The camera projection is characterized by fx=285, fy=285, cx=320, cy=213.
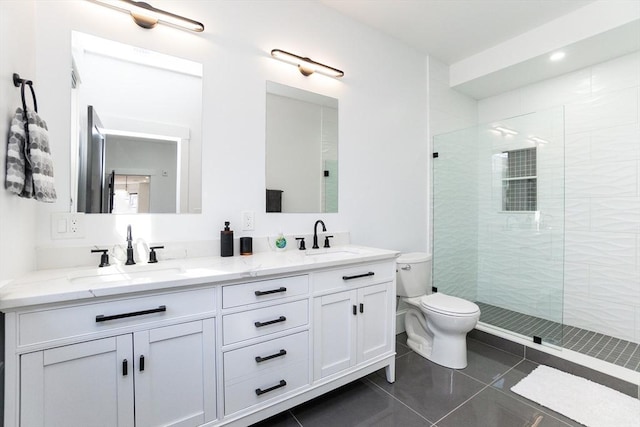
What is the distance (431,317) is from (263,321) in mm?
Result: 1369

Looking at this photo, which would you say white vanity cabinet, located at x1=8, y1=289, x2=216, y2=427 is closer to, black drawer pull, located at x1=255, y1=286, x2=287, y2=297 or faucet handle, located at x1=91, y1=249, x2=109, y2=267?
black drawer pull, located at x1=255, y1=286, x2=287, y2=297

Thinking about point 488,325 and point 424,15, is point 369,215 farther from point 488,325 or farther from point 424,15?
point 424,15

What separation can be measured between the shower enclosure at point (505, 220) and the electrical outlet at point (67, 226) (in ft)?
9.22

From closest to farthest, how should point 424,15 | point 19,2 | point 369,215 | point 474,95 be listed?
point 19,2, point 424,15, point 369,215, point 474,95

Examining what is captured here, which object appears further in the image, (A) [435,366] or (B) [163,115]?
(A) [435,366]

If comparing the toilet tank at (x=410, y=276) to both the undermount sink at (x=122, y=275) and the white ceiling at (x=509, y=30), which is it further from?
the white ceiling at (x=509, y=30)

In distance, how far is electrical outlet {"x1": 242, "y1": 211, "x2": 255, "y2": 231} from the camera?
1827 mm

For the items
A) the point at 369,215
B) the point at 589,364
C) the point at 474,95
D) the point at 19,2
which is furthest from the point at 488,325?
the point at 19,2

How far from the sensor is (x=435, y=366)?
211cm

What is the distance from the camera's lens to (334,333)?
162cm

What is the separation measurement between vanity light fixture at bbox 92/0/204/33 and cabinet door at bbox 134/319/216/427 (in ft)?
5.08

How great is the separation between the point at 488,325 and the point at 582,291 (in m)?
1.00

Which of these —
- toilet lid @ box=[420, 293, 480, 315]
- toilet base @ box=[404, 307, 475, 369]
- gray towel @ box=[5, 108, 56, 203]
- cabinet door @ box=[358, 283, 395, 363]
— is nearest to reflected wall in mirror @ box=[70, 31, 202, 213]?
gray towel @ box=[5, 108, 56, 203]

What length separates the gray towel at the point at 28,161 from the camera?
1.02 m
